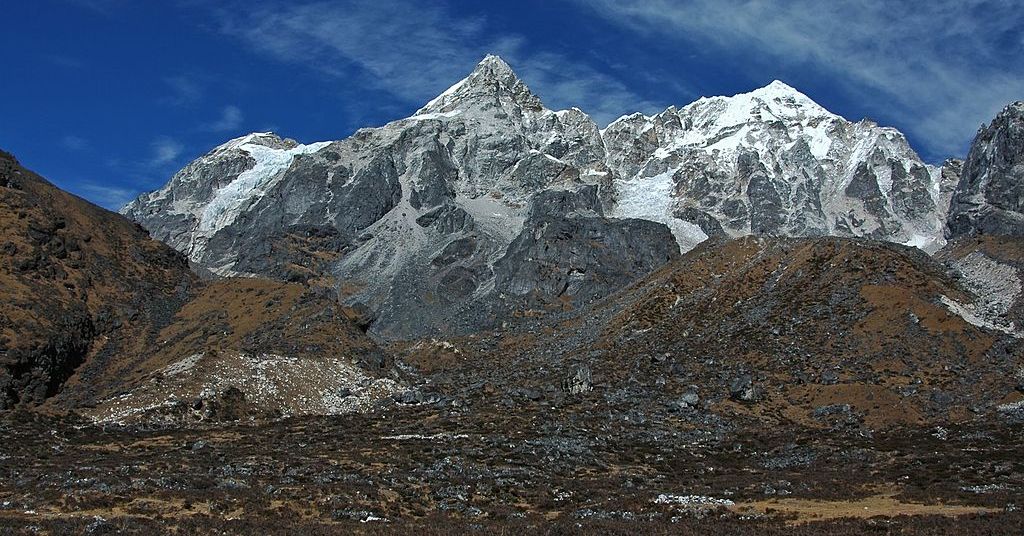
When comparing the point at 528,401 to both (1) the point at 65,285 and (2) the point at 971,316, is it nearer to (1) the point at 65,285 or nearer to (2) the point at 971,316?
(2) the point at 971,316

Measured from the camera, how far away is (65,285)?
340ft

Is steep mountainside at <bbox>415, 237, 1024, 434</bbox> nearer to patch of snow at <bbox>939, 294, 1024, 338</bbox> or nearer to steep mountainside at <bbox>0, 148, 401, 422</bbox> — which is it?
patch of snow at <bbox>939, 294, 1024, 338</bbox>

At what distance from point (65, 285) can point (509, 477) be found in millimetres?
71444

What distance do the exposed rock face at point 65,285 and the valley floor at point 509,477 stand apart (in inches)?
491

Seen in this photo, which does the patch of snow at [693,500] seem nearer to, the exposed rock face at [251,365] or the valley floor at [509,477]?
the valley floor at [509,477]

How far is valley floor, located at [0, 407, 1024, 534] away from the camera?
40156 mm

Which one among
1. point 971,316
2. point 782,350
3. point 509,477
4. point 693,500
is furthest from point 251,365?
point 971,316

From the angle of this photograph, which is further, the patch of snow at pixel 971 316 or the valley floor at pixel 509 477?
the patch of snow at pixel 971 316

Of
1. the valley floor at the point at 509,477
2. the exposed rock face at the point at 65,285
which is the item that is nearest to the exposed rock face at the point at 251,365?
the exposed rock face at the point at 65,285

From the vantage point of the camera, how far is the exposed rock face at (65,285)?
89.1 metres

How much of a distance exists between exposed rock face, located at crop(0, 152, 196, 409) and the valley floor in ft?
40.9

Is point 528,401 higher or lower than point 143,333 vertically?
lower

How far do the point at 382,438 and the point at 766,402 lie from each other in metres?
39.5

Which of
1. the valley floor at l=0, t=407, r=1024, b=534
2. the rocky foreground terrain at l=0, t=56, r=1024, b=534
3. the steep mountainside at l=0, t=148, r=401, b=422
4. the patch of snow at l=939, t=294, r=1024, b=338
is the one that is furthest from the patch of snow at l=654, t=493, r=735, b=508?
the patch of snow at l=939, t=294, r=1024, b=338
